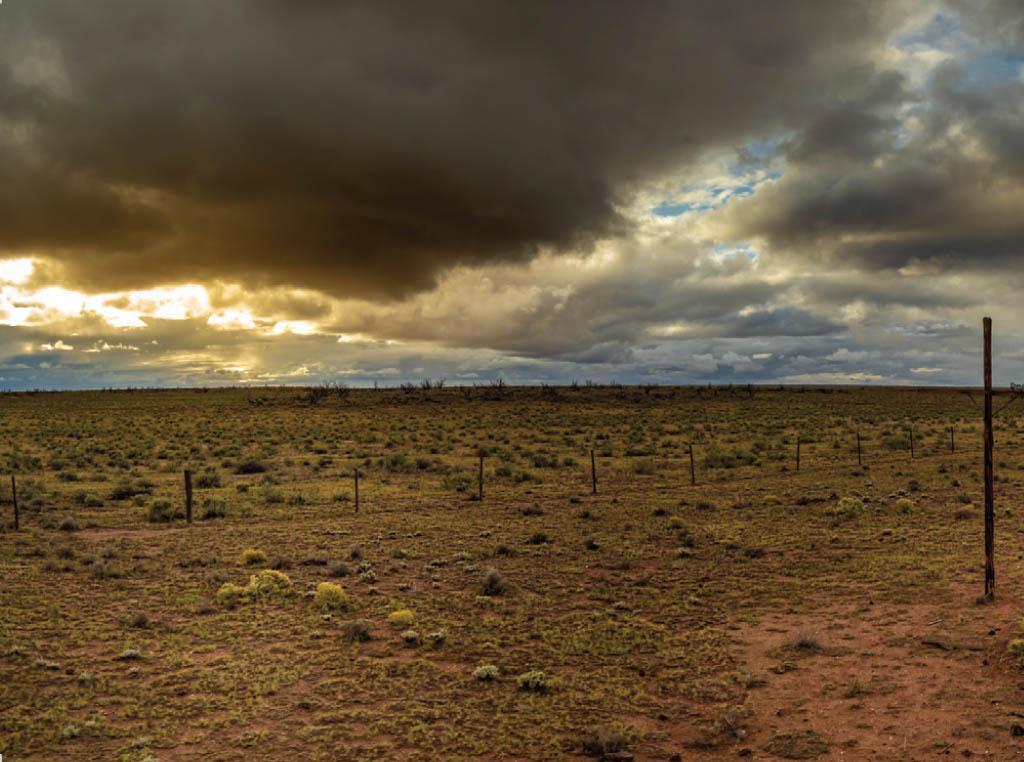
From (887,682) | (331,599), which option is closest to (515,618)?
(331,599)

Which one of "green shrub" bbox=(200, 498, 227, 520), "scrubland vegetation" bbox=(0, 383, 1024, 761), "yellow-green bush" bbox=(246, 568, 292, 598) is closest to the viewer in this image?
"scrubland vegetation" bbox=(0, 383, 1024, 761)

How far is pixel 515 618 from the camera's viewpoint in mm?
13758

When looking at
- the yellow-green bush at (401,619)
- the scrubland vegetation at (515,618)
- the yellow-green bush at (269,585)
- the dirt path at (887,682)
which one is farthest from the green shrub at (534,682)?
the yellow-green bush at (269,585)

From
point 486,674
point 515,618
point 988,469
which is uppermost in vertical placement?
point 988,469

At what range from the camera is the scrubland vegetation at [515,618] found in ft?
29.9

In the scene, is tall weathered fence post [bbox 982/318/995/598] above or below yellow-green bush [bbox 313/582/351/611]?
above

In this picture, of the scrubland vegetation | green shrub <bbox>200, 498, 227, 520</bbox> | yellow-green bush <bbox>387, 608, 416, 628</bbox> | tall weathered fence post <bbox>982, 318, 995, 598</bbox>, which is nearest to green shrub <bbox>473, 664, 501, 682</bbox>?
the scrubland vegetation

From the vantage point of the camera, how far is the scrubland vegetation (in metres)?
9.12

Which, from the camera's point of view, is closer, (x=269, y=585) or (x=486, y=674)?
(x=486, y=674)

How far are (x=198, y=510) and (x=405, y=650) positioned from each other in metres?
17.6

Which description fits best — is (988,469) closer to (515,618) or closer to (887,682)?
(887,682)

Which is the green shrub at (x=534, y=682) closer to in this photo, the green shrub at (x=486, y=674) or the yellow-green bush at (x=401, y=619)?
the green shrub at (x=486, y=674)

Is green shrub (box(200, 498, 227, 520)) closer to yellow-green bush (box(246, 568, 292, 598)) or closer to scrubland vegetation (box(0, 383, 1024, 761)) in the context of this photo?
scrubland vegetation (box(0, 383, 1024, 761))

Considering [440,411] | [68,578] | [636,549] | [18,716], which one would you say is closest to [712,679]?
[636,549]
